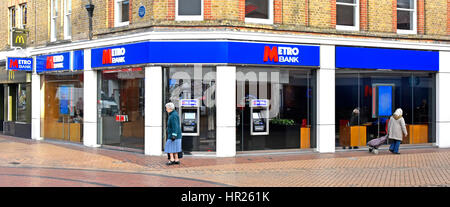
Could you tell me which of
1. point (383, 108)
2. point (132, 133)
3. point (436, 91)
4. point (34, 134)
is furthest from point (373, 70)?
point (34, 134)

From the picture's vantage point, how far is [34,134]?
69.3ft

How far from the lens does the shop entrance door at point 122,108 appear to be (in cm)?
1630

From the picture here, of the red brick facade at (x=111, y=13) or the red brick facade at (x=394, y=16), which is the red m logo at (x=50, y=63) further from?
the red brick facade at (x=394, y=16)

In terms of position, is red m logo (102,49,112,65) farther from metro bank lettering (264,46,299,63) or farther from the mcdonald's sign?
A: the mcdonald's sign

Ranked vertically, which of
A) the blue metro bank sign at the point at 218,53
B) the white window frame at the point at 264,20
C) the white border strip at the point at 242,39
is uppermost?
the white window frame at the point at 264,20

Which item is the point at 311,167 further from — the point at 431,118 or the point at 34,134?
the point at 34,134

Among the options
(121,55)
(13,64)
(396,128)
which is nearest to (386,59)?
(396,128)

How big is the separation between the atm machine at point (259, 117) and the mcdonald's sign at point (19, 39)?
10.9 m

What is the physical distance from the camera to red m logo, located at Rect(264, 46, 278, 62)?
1572cm

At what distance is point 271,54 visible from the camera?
51.8 feet

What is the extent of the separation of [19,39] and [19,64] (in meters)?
1.41

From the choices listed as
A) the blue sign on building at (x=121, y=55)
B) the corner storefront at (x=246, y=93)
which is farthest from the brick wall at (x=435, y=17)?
the blue sign on building at (x=121, y=55)

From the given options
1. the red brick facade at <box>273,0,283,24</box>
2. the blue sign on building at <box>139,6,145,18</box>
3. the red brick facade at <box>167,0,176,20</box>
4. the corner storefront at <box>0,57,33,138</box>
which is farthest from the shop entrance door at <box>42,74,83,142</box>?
the red brick facade at <box>273,0,283,24</box>

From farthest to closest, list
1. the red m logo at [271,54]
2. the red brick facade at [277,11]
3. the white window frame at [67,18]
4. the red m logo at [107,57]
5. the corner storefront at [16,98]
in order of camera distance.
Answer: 1. the corner storefront at [16,98]
2. the white window frame at [67,18]
3. the red m logo at [107,57]
4. the red brick facade at [277,11]
5. the red m logo at [271,54]
